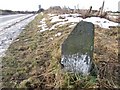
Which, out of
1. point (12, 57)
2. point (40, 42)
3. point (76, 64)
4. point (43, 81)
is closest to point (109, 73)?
point (76, 64)

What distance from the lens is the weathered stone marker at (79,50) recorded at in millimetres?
4618

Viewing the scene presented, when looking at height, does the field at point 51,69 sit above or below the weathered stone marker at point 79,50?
below

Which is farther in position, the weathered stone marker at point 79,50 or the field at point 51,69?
the weathered stone marker at point 79,50

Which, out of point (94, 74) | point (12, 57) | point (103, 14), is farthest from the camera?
point (103, 14)

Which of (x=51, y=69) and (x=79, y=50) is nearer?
(x=79, y=50)

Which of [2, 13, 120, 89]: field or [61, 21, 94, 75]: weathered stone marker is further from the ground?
[61, 21, 94, 75]: weathered stone marker

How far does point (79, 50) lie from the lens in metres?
4.63

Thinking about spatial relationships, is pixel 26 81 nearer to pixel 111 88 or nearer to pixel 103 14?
pixel 111 88

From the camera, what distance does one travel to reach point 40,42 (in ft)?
25.3

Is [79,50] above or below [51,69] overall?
above

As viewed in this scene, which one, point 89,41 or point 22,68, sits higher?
point 89,41

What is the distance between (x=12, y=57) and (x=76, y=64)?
2135mm

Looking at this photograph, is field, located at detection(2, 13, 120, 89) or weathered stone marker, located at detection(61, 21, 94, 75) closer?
field, located at detection(2, 13, 120, 89)

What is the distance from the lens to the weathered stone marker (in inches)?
182
